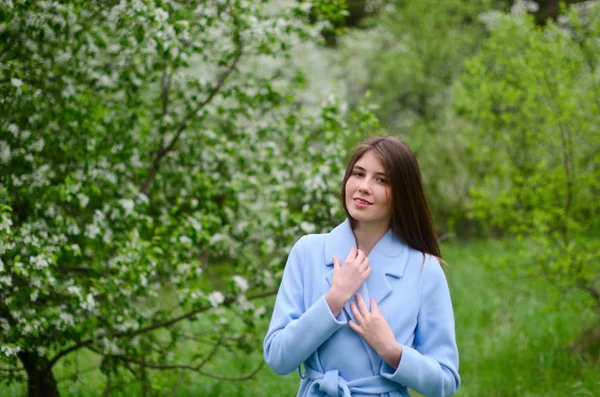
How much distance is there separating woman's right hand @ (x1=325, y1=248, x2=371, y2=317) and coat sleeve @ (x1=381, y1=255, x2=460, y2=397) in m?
0.23

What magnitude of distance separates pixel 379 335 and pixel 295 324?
268mm

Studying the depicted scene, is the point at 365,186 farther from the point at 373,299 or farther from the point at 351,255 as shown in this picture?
the point at 373,299

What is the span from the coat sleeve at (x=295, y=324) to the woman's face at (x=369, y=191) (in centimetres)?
26

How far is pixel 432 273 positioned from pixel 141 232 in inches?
103

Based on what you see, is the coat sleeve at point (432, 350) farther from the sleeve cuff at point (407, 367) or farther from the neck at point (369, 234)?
the neck at point (369, 234)

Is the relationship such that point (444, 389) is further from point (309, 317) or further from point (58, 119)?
point (58, 119)

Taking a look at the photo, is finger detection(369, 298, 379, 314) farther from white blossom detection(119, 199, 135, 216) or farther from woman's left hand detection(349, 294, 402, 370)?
white blossom detection(119, 199, 135, 216)

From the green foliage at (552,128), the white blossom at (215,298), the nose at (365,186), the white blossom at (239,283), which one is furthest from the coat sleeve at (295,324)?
the green foliage at (552,128)

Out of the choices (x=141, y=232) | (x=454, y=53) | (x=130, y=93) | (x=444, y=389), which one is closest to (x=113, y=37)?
(x=130, y=93)

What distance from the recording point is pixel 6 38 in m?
3.86

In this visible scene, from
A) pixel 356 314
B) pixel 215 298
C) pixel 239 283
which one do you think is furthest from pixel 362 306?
pixel 239 283

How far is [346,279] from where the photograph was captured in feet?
6.63

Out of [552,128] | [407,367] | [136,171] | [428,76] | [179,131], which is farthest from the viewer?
[428,76]

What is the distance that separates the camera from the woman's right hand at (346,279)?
6.54 feet
